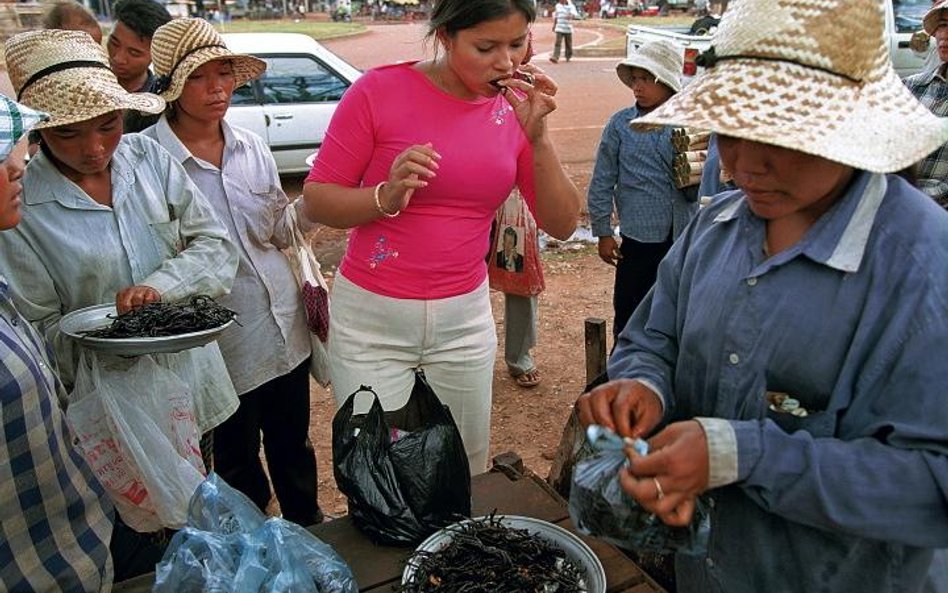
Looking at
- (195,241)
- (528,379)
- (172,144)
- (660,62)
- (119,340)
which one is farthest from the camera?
(528,379)

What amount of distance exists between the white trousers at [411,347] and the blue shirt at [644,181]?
1.96 m

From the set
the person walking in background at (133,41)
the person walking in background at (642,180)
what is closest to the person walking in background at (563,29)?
the person walking in background at (642,180)

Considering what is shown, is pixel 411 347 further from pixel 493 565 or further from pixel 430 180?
pixel 493 565

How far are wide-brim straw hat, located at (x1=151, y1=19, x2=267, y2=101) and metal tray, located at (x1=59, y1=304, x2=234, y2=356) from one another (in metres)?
0.92

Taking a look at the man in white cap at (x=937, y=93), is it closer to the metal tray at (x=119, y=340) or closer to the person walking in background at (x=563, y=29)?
the metal tray at (x=119, y=340)

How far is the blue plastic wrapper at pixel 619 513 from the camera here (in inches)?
53.2

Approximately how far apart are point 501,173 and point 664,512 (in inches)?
52.6

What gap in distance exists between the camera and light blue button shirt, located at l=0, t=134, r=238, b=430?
223 centimetres

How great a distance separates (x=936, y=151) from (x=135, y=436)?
3.28 meters

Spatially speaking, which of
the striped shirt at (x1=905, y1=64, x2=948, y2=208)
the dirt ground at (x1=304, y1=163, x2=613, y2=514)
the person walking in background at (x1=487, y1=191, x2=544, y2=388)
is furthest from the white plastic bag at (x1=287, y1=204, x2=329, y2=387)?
the striped shirt at (x1=905, y1=64, x2=948, y2=208)

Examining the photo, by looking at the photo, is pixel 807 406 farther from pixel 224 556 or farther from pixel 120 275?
pixel 120 275

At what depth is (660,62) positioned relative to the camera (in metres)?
4.04

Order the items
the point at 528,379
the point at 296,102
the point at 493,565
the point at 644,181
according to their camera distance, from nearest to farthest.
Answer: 1. the point at 493,565
2. the point at 644,181
3. the point at 528,379
4. the point at 296,102

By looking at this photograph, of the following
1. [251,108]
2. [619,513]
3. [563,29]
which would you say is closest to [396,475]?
[619,513]
